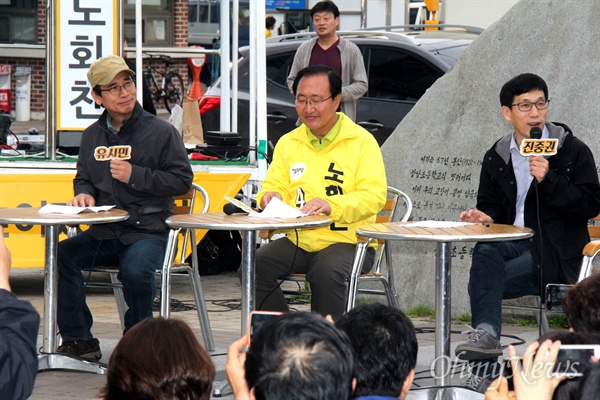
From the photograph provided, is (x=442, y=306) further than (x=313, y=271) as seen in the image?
No

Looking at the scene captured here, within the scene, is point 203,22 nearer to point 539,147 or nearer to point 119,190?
point 119,190

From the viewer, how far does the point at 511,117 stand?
5.54m

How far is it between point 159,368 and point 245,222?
248 centimetres

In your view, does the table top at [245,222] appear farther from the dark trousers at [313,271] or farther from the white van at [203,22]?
the white van at [203,22]

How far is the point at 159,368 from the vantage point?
2441 mm

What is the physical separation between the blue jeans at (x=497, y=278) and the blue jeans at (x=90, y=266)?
156 cm

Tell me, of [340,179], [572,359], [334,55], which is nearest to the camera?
[572,359]

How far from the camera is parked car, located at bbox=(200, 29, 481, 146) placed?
10.2 metres

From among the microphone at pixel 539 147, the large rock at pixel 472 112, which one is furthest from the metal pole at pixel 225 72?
the microphone at pixel 539 147

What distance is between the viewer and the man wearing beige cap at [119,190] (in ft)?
18.8

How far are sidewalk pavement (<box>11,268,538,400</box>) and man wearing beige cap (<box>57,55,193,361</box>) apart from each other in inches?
13.9

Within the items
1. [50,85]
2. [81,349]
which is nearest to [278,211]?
[81,349]

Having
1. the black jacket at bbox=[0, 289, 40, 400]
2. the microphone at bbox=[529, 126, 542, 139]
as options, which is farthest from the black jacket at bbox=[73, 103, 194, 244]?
the black jacket at bbox=[0, 289, 40, 400]

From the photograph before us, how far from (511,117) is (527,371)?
3.32 meters
